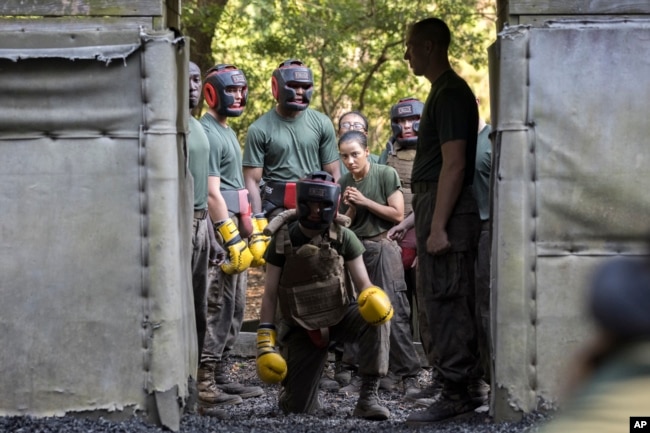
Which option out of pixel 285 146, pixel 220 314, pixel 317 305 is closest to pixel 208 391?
pixel 220 314

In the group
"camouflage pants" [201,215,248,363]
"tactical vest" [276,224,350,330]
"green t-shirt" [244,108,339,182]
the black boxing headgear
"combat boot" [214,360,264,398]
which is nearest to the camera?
"tactical vest" [276,224,350,330]

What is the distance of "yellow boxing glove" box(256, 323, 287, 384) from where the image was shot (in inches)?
283

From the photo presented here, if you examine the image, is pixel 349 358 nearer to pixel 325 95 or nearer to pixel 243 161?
pixel 243 161

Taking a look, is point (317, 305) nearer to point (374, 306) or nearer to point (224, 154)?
point (374, 306)

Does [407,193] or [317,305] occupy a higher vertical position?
[407,193]

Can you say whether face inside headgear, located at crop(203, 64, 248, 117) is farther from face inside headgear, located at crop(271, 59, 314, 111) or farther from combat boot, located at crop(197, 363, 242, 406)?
combat boot, located at crop(197, 363, 242, 406)

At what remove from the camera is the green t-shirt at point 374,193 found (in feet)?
30.5

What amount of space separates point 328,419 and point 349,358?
1053 millimetres

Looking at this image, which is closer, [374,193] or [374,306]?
[374,306]

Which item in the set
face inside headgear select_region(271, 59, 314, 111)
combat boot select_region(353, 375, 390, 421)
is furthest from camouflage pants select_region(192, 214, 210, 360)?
face inside headgear select_region(271, 59, 314, 111)

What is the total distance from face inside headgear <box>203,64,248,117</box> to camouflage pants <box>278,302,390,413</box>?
2325mm

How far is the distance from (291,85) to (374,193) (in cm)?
124

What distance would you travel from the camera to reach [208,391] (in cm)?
849

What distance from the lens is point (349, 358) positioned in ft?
28.3
